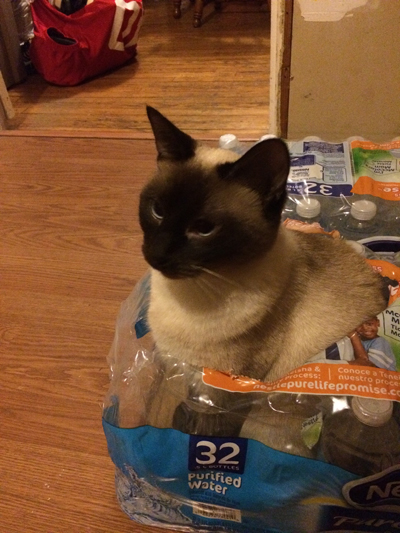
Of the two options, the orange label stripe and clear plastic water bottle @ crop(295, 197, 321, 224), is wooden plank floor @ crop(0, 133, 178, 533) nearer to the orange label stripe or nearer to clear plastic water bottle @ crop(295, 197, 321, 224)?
the orange label stripe

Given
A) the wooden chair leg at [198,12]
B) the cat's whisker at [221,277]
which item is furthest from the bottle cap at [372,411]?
the wooden chair leg at [198,12]

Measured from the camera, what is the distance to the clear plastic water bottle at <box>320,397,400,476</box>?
69 cm

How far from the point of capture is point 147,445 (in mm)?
781

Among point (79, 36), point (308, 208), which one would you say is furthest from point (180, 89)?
point (308, 208)

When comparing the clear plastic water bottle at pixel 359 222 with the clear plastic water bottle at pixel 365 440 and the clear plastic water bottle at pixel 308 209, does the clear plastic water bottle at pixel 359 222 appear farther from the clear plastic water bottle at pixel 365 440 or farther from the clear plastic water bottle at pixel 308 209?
the clear plastic water bottle at pixel 365 440

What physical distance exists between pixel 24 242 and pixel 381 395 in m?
1.28

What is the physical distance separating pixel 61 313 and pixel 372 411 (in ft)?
3.00

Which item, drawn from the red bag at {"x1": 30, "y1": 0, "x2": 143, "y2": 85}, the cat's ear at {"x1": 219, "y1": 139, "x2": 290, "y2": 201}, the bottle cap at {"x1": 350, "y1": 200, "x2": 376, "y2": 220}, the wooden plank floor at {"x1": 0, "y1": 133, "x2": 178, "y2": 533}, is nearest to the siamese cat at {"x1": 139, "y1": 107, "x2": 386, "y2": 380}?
the cat's ear at {"x1": 219, "y1": 139, "x2": 290, "y2": 201}

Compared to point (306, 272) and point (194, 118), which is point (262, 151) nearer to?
point (306, 272)

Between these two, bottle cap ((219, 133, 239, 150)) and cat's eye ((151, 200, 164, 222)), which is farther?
bottle cap ((219, 133, 239, 150))

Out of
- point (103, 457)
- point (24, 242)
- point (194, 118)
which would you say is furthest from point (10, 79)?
point (103, 457)

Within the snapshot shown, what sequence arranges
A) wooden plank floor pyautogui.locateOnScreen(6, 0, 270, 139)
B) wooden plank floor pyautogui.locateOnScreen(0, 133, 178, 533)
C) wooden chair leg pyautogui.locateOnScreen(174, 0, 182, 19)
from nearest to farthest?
wooden plank floor pyautogui.locateOnScreen(0, 133, 178, 533)
wooden plank floor pyautogui.locateOnScreen(6, 0, 270, 139)
wooden chair leg pyautogui.locateOnScreen(174, 0, 182, 19)

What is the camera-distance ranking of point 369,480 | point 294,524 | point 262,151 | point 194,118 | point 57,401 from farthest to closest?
1. point 194,118
2. point 57,401
3. point 294,524
4. point 369,480
5. point 262,151

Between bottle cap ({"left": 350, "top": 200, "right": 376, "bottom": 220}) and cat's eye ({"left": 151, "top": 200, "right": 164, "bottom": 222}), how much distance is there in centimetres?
66
